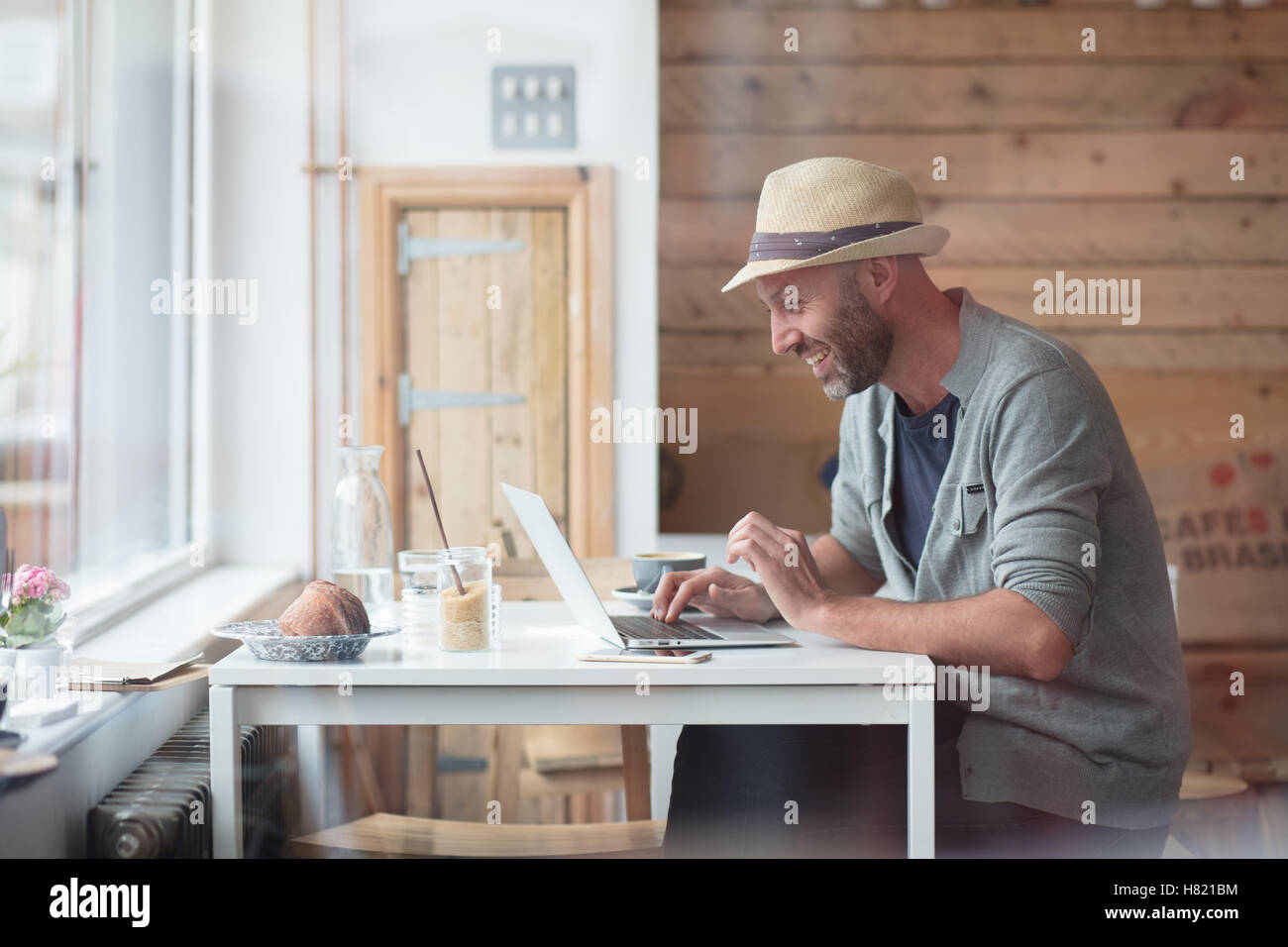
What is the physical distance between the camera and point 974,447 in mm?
1400

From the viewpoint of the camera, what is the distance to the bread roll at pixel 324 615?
1191 millimetres

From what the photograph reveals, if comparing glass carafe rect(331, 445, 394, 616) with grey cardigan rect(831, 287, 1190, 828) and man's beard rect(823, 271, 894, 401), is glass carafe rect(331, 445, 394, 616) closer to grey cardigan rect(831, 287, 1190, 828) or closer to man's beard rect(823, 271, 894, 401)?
man's beard rect(823, 271, 894, 401)

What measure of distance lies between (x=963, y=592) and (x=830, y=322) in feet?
1.19

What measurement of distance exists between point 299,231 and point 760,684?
209 cm

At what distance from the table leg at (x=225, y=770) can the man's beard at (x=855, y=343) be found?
79 centimetres

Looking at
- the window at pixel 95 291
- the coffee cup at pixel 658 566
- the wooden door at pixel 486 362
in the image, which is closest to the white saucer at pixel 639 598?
the coffee cup at pixel 658 566

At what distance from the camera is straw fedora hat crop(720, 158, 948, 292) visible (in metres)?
1.45

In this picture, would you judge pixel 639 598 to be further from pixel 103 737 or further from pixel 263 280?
pixel 263 280

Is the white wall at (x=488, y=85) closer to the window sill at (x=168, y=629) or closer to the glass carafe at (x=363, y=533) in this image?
the window sill at (x=168, y=629)

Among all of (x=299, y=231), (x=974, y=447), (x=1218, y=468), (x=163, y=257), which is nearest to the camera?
(x=974, y=447)

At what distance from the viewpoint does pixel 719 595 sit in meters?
1.43

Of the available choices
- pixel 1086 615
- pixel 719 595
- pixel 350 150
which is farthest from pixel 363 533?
pixel 350 150
